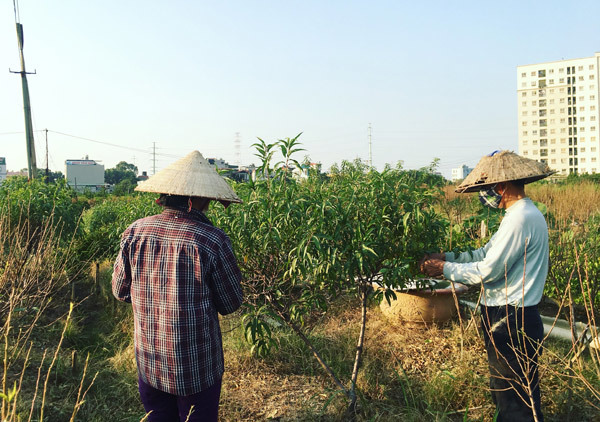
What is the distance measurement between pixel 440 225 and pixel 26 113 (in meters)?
13.8

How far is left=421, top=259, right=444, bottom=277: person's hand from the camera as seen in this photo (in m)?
2.69

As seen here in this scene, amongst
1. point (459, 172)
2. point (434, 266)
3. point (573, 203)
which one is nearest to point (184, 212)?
point (434, 266)

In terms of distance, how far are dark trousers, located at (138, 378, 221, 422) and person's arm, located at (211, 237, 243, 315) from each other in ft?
1.28

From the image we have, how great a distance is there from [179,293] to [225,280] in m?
0.21

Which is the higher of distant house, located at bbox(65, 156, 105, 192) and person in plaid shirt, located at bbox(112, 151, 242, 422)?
distant house, located at bbox(65, 156, 105, 192)

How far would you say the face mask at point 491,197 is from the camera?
103 inches

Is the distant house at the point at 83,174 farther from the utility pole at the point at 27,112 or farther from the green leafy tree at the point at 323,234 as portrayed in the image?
the green leafy tree at the point at 323,234

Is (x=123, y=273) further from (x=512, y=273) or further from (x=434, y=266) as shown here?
(x=512, y=273)

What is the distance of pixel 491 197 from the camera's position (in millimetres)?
2635

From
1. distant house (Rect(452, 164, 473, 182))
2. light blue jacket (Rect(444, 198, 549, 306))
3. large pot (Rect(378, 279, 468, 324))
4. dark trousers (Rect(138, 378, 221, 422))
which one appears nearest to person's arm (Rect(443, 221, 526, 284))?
light blue jacket (Rect(444, 198, 549, 306))

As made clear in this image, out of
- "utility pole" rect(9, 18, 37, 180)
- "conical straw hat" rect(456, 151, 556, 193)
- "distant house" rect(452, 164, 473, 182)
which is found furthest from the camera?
"distant house" rect(452, 164, 473, 182)

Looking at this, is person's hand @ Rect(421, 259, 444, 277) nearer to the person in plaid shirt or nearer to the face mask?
the face mask

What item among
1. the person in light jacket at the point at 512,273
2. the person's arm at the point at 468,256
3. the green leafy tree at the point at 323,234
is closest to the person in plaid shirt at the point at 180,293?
the green leafy tree at the point at 323,234

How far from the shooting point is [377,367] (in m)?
3.83
